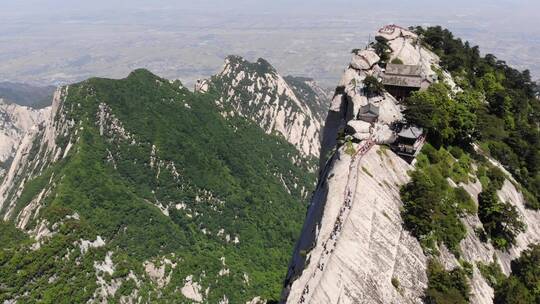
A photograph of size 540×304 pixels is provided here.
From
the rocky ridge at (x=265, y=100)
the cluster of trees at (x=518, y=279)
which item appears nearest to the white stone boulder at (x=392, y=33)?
the cluster of trees at (x=518, y=279)

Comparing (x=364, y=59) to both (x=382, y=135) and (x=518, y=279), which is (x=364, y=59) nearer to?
(x=382, y=135)

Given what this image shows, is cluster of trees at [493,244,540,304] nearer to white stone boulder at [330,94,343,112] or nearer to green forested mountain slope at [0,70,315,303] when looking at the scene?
white stone boulder at [330,94,343,112]

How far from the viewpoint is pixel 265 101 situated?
171250 millimetres

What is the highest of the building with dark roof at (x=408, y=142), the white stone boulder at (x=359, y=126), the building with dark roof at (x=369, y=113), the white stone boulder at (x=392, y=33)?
the white stone boulder at (x=392, y=33)

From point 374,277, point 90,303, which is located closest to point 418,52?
point 374,277

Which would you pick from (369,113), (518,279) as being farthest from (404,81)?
(518,279)

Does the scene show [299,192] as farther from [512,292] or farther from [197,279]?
[512,292]

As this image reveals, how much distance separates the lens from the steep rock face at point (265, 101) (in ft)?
539

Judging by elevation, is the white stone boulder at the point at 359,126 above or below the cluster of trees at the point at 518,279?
above

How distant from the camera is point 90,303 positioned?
55.0 m

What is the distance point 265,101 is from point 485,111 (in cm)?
11081

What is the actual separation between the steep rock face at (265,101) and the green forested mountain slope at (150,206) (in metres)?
27.2

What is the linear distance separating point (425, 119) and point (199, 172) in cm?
6485

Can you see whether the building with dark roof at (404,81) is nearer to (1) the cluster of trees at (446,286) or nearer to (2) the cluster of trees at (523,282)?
(2) the cluster of trees at (523,282)
